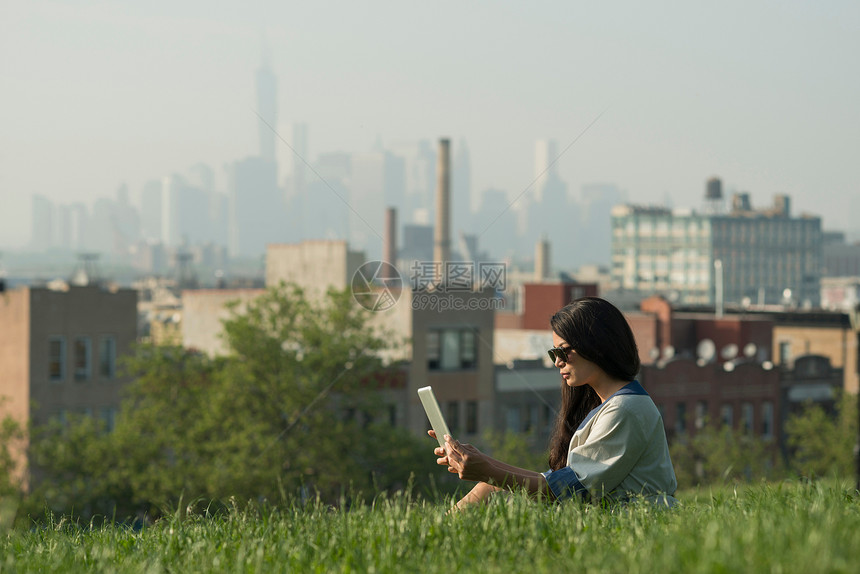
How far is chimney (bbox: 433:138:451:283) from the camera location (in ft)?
337

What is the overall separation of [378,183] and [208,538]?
62.9m

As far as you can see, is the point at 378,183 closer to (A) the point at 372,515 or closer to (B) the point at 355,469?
(B) the point at 355,469

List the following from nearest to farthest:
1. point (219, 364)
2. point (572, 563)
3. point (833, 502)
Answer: point (572, 563)
point (833, 502)
point (219, 364)

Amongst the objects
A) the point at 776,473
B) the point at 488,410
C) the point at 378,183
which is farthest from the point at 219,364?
the point at 378,183

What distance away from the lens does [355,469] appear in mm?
35156

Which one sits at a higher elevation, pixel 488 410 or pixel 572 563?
pixel 572 563

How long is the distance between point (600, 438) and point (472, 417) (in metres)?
45.8

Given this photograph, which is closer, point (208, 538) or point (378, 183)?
point (208, 538)

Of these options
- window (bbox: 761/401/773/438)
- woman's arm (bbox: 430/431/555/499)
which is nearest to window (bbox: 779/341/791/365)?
window (bbox: 761/401/773/438)

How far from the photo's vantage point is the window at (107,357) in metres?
46.3

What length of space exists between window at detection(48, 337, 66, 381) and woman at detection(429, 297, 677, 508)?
4156 cm

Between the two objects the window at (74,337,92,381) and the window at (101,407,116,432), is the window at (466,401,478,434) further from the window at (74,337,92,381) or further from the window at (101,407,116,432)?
the window at (74,337,92,381)

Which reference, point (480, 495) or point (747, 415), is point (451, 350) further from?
point (480, 495)

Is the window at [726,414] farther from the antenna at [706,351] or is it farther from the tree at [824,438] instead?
the tree at [824,438]
